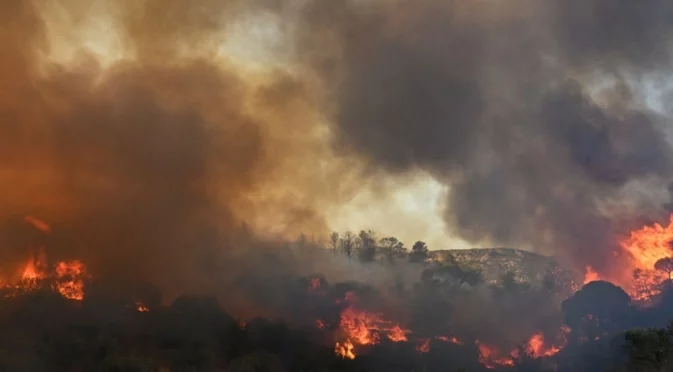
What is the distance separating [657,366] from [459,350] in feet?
177

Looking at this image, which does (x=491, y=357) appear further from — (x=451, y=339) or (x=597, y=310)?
(x=597, y=310)

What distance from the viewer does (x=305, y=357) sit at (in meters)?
136

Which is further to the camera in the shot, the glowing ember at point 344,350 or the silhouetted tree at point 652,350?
the glowing ember at point 344,350

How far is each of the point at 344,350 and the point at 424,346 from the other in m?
25.0

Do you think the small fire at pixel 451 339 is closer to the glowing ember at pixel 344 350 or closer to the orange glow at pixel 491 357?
the orange glow at pixel 491 357

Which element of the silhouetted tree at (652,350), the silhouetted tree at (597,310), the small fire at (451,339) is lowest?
the silhouetted tree at (652,350)

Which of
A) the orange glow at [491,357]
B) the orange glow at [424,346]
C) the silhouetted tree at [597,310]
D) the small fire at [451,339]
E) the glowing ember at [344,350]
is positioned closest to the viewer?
the glowing ember at [344,350]

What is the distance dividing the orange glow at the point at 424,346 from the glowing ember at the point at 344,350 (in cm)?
2048

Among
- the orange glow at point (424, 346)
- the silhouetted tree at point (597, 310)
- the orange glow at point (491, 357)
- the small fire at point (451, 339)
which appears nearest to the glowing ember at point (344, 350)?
the orange glow at point (424, 346)

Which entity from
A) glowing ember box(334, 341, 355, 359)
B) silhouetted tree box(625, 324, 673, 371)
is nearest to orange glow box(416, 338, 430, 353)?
glowing ember box(334, 341, 355, 359)

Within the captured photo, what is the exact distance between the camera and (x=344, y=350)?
14400 cm

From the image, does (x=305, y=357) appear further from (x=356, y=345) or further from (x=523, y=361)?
(x=523, y=361)

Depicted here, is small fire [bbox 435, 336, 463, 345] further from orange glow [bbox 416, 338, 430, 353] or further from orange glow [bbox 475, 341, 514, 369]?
orange glow [bbox 475, 341, 514, 369]

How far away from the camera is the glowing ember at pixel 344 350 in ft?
468
